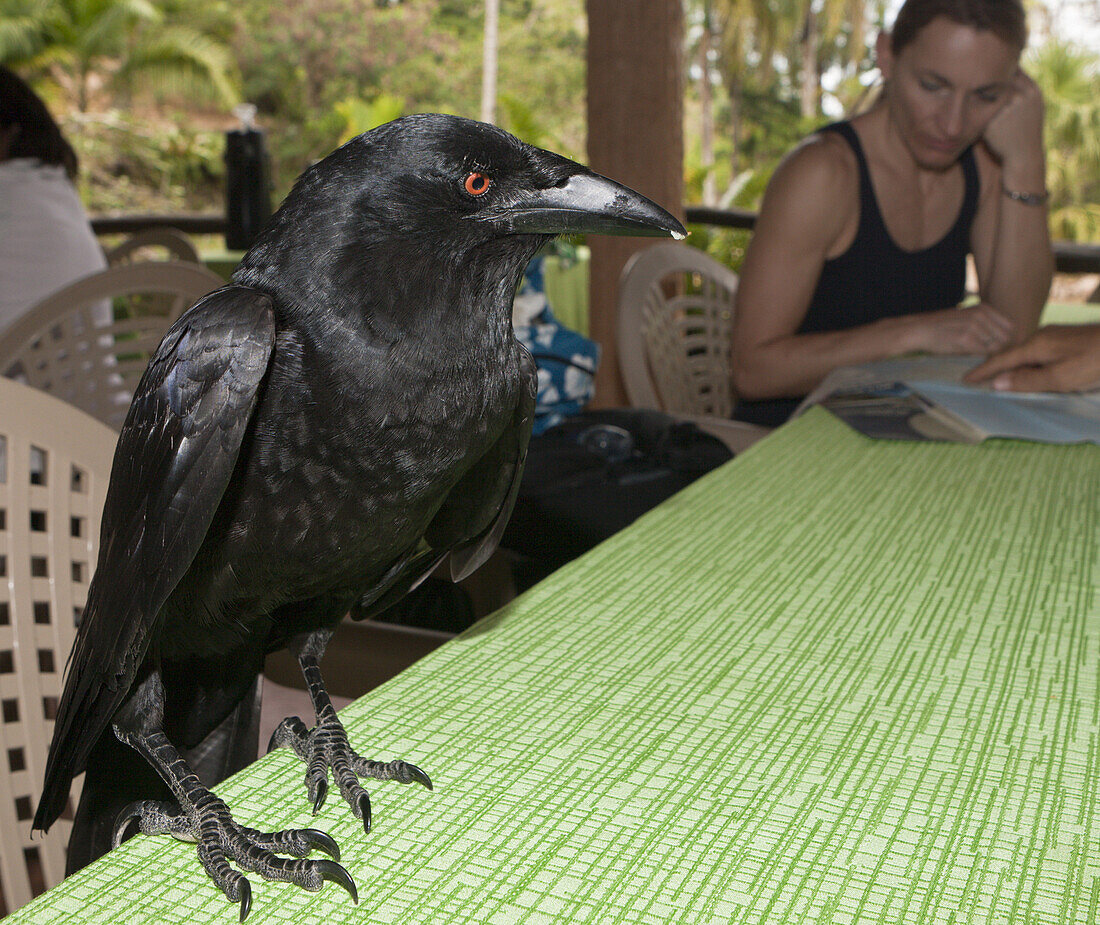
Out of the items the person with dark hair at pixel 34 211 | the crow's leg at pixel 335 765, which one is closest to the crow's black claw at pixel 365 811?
the crow's leg at pixel 335 765

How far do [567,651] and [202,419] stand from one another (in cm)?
35

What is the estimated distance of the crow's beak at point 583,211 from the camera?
2.27 ft

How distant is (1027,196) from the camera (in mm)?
2324

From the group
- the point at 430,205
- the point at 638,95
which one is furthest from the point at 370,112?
the point at 430,205

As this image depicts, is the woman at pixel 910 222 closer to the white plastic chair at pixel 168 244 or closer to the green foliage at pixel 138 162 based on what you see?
the white plastic chair at pixel 168 244

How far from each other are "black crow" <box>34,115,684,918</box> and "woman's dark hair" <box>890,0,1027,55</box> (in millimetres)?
1581

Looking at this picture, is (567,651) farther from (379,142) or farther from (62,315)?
(62,315)

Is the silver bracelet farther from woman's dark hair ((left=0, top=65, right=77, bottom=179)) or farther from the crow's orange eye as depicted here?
woman's dark hair ((left=0, top=65, right=77, bottom=179))

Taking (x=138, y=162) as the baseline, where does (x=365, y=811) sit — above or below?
below

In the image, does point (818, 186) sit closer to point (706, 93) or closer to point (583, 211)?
point (583, 211)

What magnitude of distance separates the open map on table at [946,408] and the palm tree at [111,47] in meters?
19.5

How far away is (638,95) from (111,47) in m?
17.9

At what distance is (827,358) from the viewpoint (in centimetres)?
200

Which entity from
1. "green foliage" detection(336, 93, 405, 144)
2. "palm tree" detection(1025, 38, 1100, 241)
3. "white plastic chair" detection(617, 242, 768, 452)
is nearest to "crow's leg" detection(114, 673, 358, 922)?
"white plastic chair" detection(617, 242, 768, 452)
